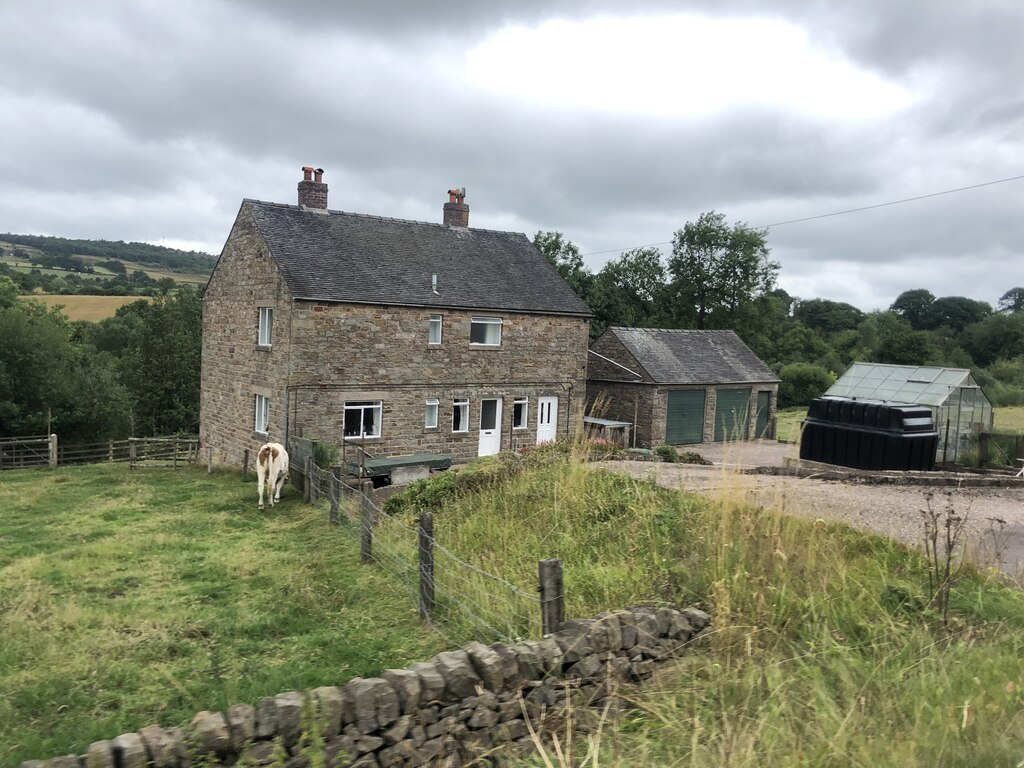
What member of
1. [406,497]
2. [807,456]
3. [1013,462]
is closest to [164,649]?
[406,497]

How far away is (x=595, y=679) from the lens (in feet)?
18.1

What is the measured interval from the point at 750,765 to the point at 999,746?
1.29 m

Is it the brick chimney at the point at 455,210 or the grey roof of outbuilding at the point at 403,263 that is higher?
the brick chimney at the point at 455,210

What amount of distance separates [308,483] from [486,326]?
9204 mm

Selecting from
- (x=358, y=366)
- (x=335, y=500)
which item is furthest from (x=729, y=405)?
(x=335, y=500)

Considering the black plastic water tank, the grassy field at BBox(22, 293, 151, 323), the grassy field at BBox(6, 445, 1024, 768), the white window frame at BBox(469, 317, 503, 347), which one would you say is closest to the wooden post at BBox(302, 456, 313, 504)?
the grassy field at BBox(6, 445, 1024, 768)

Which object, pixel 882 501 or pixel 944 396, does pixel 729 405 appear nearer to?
pixel 944 396

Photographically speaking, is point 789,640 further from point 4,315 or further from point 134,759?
point 4,315

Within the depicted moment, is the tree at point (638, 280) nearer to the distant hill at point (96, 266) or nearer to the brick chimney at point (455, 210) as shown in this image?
the brick chimney at point (455, 210)

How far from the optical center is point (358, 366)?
20.4m

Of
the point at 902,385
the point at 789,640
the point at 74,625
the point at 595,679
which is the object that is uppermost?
the point at 902,385

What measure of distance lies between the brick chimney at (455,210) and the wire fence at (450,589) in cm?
1705

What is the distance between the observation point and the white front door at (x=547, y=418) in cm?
2466

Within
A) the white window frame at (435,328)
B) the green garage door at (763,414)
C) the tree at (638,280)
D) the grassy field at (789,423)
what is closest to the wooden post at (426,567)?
the white window frame at (435,328)
